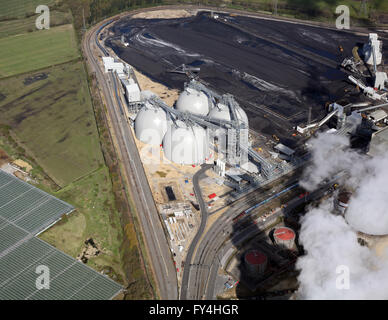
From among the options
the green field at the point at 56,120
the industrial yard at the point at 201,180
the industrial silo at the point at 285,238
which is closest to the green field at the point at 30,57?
the industrial yard at the point at 201,180

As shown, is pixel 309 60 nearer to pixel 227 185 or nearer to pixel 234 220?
pixel 227 185

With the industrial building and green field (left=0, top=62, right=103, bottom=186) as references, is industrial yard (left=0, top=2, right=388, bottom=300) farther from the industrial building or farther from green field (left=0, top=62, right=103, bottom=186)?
green field (left=0, top=62, right=103, bottom=186)

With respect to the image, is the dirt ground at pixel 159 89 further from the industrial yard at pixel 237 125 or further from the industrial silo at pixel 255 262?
the industrial silo at pixel 255 262

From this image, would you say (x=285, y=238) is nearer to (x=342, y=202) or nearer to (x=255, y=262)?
(x=255, y=262)

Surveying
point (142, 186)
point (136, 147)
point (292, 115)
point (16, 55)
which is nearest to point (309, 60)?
point (292, 115)

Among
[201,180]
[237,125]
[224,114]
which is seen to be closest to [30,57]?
[224,114]

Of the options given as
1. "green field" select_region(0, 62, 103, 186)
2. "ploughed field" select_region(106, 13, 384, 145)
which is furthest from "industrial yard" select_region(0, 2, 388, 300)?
"ploughed field" select_region(106, 13, 384, 145)
